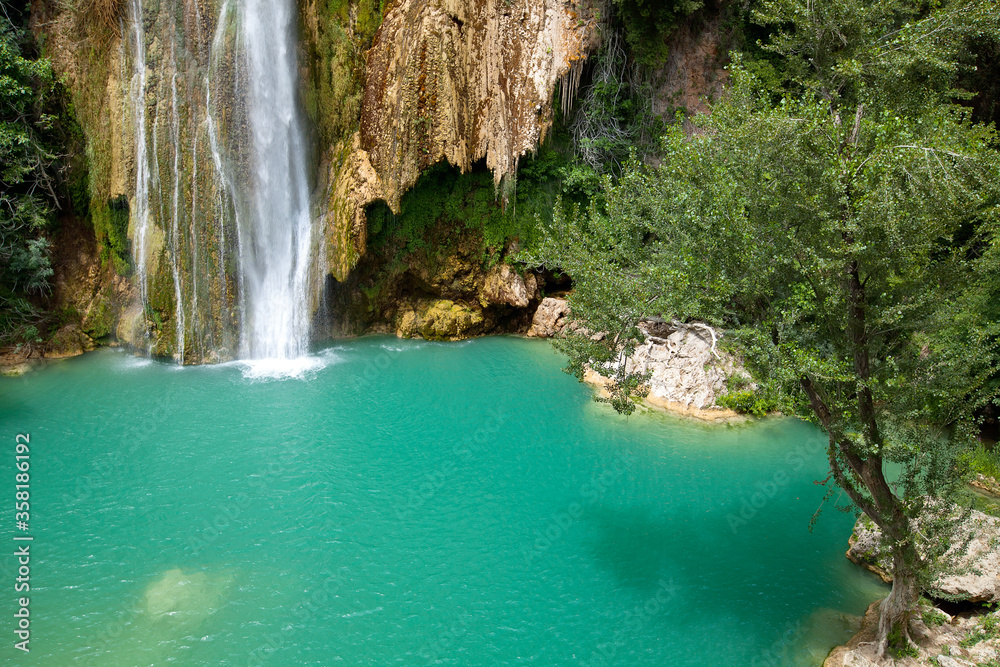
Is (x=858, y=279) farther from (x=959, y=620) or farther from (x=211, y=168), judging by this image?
(x=211, y=168)

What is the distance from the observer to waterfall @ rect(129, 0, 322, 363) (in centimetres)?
1762

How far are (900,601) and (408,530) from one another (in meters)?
7.31

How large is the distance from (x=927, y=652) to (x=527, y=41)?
18.0 metres

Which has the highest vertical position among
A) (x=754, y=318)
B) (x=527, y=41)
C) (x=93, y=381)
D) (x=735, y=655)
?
(x=527, y=41)

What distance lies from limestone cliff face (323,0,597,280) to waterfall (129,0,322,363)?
228 cm

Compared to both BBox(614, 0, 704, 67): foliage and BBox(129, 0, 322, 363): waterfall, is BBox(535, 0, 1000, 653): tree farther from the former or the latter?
BBox(129, 0, 322, 363): waterfall

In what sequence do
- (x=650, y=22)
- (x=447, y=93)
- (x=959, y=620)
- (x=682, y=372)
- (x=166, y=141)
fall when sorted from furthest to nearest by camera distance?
(x=447, y=93) < (x=650, y=22) < (x=166, y=141) < (x=682, y=372) < (x=959, y=620)

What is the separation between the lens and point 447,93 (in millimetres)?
18703

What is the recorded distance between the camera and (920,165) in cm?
667

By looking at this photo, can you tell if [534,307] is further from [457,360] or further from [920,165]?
[920,165]

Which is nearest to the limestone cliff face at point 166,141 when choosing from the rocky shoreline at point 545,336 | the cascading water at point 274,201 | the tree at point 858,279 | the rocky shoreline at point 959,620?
the cascading water at point 274,201

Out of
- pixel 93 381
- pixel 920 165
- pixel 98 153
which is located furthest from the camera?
pixel 98 153

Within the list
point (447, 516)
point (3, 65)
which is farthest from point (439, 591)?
point (3, 65)

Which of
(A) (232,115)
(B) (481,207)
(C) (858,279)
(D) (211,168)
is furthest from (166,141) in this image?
(C) (858,279)
